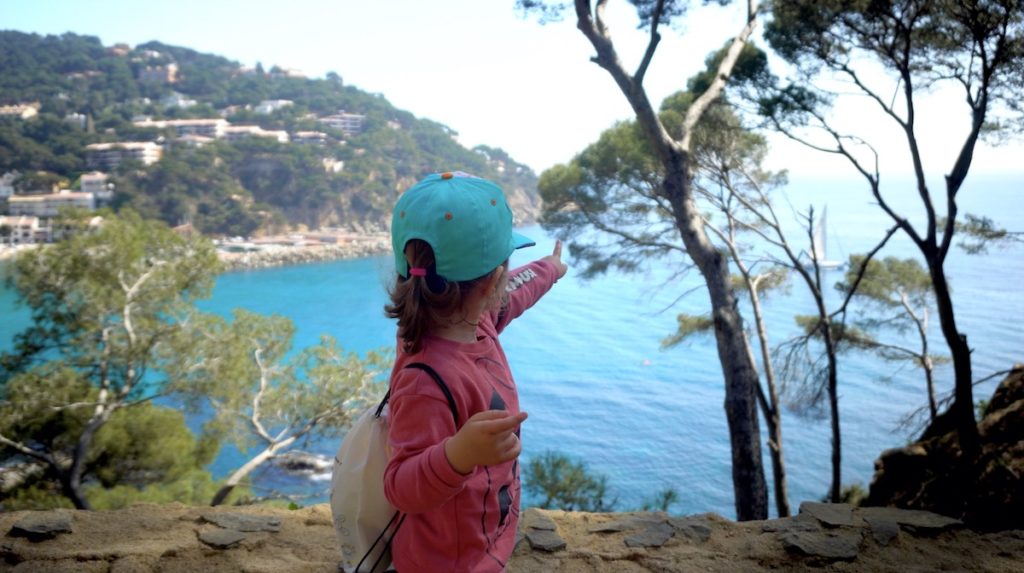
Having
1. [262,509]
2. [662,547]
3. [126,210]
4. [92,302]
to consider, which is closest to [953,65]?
[662,547]

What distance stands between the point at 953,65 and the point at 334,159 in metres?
17.1

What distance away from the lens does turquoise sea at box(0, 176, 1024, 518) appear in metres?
10.3

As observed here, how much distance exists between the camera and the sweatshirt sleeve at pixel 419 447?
3.15 ft

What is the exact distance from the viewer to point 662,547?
2.31 metres

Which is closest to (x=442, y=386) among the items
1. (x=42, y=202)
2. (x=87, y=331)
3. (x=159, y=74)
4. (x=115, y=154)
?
(x=87, y=331)

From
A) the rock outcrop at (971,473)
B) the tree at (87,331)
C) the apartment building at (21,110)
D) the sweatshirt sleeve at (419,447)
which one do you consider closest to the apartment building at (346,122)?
the apartment building at (21,110)

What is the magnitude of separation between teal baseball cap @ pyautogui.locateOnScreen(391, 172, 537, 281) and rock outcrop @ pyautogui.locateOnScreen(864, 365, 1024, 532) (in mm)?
2236

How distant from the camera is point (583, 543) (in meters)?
2.37

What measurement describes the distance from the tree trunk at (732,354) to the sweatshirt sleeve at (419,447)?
3.89m

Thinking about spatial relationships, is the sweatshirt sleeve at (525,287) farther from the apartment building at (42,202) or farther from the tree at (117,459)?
the apartment building at (42,202)

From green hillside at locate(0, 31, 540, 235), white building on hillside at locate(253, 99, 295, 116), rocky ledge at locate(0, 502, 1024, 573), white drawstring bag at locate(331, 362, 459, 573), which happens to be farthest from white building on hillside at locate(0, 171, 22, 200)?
white drawstring bag at locate(331, 362, 459, 573)

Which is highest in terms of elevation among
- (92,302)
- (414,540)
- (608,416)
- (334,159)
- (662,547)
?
(334,159)

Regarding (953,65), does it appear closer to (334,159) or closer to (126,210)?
(126,210)

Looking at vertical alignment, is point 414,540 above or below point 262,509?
above
